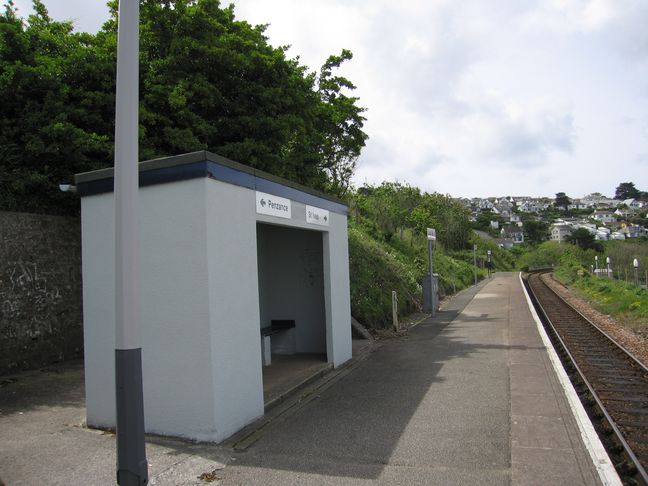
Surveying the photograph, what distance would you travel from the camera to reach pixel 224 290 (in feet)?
18.0

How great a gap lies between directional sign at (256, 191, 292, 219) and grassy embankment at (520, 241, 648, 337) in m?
11.6

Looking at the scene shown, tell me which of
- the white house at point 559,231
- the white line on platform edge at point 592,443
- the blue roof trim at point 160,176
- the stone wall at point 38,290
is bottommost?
the white line on platform edge at point 592,443

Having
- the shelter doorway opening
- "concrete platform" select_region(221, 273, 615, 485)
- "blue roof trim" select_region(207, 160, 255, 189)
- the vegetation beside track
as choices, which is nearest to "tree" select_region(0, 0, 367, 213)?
the shelter doorway opening

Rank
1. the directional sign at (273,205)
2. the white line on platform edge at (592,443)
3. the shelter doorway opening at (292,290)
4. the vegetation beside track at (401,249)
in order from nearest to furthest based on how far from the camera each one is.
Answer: the white line on platform edge at (592,443) < the directional sign at (273,205) < the shelter doorway opening at (292,290) < the vegetation beside track at (401,249)

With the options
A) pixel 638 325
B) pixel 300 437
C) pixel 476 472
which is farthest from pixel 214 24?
pixel 638 325

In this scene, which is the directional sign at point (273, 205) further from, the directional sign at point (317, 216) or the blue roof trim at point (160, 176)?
the blue roof trim at point (160, 176)

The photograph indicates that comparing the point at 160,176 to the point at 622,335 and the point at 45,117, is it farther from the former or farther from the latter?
the point at 622,335

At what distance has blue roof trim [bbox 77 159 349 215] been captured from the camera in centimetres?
530

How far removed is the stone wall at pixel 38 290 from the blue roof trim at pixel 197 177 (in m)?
3.62

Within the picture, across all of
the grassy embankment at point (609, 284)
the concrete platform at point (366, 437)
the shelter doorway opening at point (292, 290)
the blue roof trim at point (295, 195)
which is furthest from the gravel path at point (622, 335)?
the blue roof trim at point (295, 195)

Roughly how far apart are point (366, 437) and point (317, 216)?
3.64 m

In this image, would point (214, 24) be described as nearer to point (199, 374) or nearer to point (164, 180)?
point (164, 180)

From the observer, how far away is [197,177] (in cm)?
529

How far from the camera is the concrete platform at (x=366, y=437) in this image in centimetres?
441
